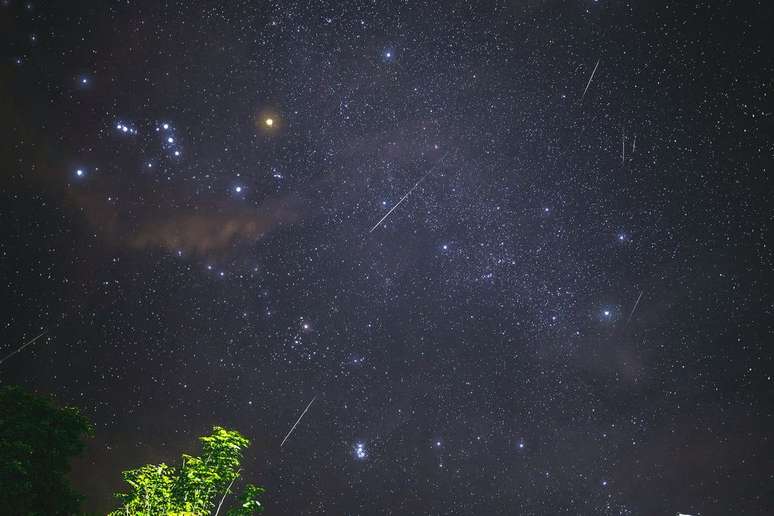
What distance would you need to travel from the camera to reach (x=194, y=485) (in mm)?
7125

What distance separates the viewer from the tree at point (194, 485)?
692 centimetres

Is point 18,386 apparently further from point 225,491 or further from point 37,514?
point 225,491

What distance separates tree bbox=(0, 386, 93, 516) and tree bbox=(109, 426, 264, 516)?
2079mm

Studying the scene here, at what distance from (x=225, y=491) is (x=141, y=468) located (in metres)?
1.32

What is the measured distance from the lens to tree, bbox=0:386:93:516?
7.69 meters

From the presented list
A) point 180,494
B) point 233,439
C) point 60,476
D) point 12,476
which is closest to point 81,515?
point 60,476

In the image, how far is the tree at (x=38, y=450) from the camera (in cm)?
769

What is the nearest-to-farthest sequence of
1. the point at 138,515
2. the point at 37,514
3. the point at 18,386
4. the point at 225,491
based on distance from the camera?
the point at 138,515 → the point at 225,491 → the point at 37,514 → the point at 18,386

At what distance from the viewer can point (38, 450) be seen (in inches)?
336

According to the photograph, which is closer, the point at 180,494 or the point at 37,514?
the point at 180,494

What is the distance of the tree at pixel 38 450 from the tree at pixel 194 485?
208cm

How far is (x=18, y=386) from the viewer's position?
870 cm

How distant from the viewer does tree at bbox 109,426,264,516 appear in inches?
273

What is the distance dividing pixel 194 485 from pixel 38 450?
12.1 ft
